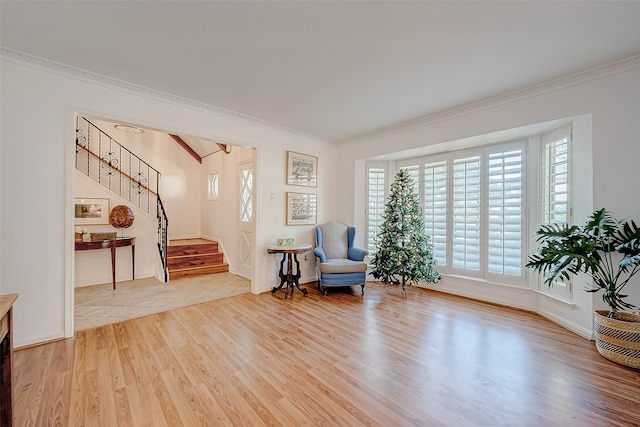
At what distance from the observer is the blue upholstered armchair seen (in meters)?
4.10

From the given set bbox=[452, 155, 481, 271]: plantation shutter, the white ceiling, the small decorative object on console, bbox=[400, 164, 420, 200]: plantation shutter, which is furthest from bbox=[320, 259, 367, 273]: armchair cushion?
the white ceiling

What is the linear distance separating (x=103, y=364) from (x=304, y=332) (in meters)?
1.80

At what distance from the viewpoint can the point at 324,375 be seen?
2.06 metres

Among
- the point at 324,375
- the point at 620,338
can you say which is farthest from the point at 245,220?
the point at 620,338

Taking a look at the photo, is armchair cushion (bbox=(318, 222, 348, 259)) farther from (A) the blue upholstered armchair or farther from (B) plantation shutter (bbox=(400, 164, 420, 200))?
(B) plantation shutter (bbox=(400, 164, 420, 200))

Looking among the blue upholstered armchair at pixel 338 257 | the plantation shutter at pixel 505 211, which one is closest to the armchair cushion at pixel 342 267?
the blue upholstered armchair at pixel 338 257

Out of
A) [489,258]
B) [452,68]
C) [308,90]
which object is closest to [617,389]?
[489,258]

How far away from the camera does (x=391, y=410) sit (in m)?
1.69

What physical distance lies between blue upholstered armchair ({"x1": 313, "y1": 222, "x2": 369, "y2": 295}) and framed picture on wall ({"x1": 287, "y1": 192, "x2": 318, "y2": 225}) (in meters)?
0.29

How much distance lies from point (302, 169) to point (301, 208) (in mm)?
736

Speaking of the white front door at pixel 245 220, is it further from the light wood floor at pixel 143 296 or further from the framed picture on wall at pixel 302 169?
the framed picture on wall at pixel 302 169

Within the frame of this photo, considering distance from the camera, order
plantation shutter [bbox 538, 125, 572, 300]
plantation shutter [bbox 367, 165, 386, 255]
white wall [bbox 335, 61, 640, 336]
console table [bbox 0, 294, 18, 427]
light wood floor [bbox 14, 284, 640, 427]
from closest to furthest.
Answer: console table [bbox 0, 294, 18, 427] → light wood floor [bbox 14, 284, 640, 427] → white wall [bbox 335, 61, 640, 336] → plantation shutter [bbox 538, 125, 572, 300] → plantation shutter [bbox 367, 165, 386, 255]

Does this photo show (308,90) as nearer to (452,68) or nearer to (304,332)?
(452,68)

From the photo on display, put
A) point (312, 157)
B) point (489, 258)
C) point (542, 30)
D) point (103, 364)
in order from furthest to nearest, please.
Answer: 1. point (312, 157)
2. point (489, 258)
3. point (103, 364)
4. point (542, 30)
